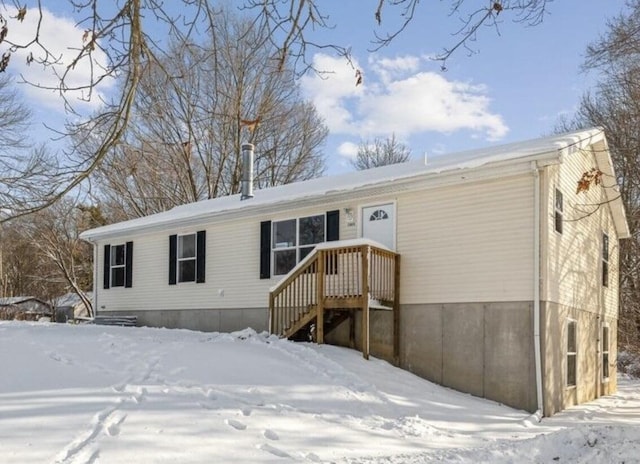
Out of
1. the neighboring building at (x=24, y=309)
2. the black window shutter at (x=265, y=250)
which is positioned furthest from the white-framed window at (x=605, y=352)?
the neighboring building at (x=24, y=309)

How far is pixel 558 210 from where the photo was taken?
1019cm

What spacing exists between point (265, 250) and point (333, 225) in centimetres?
181

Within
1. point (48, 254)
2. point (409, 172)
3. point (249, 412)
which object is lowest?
point (249, 412)

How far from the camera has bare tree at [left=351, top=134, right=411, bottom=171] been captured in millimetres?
32531

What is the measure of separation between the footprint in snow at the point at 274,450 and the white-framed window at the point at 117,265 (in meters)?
11.3

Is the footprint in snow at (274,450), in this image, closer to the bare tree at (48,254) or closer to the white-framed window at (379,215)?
the white-framed window at (379,215)

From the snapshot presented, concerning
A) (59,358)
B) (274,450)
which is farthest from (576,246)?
(59,358)

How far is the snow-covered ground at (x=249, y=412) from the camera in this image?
529 centimetres

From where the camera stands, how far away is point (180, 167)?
25219 millimetres

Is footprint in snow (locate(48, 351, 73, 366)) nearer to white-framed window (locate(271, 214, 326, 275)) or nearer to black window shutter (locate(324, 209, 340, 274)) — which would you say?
white-framed window (locate(271, 214, 326, 275))

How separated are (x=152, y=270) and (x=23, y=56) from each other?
12232 mm

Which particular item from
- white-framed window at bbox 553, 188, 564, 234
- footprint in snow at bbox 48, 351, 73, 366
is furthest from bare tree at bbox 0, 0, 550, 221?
white-framed window at bbox 553, 188, 564, 234

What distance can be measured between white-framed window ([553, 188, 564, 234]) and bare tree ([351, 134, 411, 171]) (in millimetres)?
22154

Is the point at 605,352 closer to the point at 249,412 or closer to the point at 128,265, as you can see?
the point at 249,412
